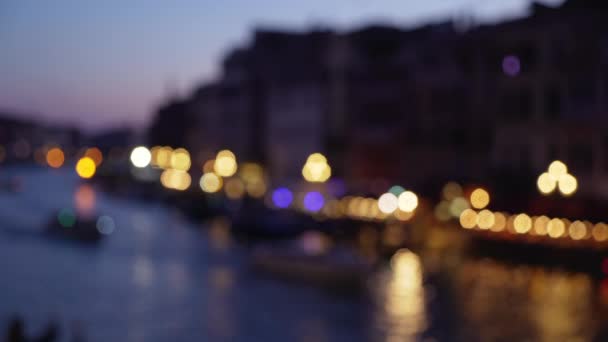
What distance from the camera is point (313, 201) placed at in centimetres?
3100

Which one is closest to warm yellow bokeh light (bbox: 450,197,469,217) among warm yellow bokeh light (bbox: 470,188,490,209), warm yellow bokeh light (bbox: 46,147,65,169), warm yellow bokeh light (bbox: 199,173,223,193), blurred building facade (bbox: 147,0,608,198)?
warm yellow bokeh light (bbox: 470,188,490,209)

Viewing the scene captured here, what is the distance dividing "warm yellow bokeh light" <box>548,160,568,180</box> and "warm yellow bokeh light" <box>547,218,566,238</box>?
4.16m

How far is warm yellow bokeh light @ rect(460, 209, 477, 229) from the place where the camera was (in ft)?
70.1

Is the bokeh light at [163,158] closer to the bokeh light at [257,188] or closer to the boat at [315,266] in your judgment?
the bokeh light at [257,188]

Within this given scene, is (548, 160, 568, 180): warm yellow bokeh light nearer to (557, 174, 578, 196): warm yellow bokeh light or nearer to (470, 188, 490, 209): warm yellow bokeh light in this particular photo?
(557, 174, 578, 196): warm yellow bokeh light

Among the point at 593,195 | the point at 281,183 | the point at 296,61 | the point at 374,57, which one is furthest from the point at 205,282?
the point at 296,61

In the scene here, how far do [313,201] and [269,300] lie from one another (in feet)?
52.3

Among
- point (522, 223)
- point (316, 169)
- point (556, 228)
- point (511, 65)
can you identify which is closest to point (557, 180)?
point (522, 223)

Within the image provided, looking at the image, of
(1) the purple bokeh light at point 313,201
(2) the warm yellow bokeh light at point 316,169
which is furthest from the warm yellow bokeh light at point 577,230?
(2) the warm yellow bokeh light at point 316,169

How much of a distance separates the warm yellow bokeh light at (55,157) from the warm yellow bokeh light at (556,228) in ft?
114

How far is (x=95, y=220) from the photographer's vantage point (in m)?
25.8

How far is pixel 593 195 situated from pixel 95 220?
40.2 ft

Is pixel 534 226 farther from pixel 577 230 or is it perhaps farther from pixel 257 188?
pixel 257 188

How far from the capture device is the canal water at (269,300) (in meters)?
12.1
